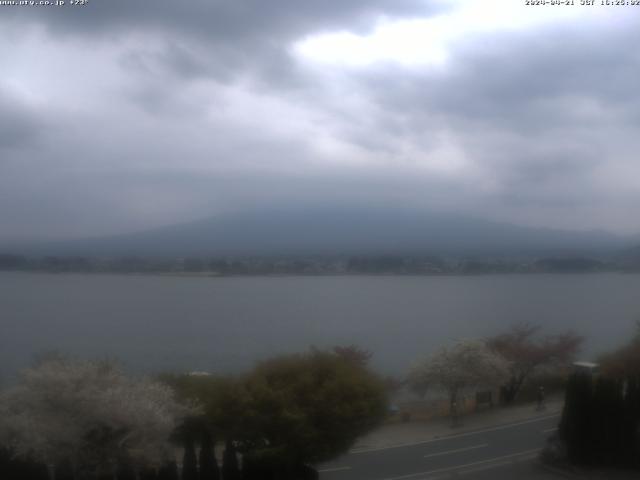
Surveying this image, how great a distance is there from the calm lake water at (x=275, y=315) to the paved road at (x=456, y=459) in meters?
6.13

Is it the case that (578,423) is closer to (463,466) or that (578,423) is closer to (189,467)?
(463,466)

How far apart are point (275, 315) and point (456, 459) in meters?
34.7

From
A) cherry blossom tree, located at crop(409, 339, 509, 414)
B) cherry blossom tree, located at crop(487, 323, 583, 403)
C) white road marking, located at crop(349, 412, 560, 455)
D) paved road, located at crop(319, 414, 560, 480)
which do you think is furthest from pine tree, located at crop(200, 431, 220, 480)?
A: cherry blossom tree, located at crop(487, 323, 583, 403)

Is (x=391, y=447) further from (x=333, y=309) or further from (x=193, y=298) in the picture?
(x=193, y=298)

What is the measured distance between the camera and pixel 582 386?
1512 cm

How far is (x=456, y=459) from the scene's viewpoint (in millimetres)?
15430

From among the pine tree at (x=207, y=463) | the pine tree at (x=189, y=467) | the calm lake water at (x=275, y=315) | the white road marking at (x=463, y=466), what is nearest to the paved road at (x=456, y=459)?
the white road marking at (x=463, y=466)

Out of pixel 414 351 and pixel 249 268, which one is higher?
pixel 249 268

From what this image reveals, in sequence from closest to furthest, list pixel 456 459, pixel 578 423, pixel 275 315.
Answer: pixel 578 423, pixel 456 459, pixel 275 315

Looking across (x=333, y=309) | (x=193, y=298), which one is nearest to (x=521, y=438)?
(x=333, y=309)

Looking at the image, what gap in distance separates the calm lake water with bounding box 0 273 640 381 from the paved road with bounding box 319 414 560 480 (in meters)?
6.13

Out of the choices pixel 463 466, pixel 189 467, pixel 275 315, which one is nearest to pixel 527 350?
pixel 463 466

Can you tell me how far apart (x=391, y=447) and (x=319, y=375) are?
5.10 metres

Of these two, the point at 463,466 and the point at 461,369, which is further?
the point at 461,369
